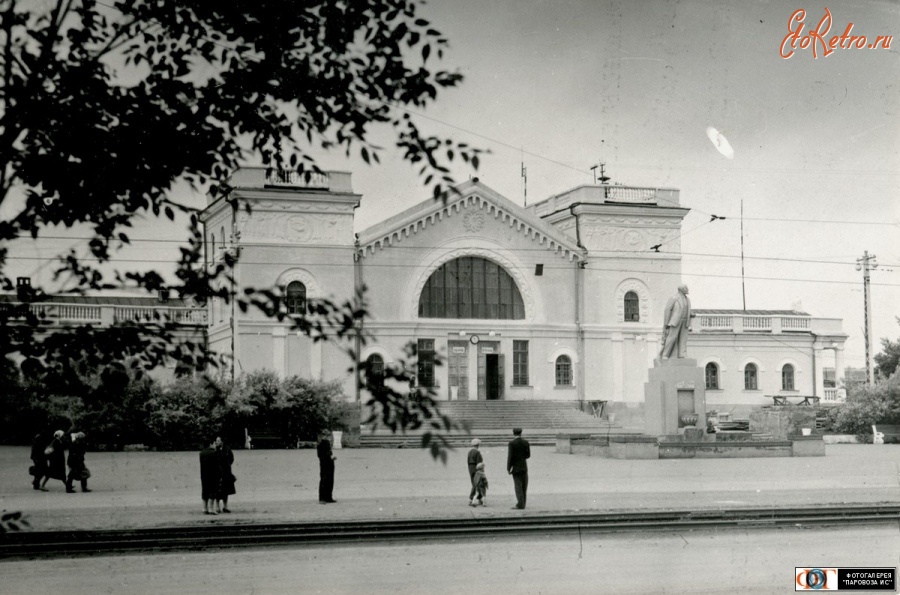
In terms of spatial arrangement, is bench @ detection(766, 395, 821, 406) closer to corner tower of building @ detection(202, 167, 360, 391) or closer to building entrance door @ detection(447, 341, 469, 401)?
building entrance door @ detection(447, 341, 469, 401)

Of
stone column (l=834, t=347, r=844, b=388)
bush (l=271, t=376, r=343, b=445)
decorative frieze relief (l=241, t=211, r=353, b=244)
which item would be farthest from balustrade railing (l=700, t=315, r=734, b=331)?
bush (l=271, t=376, r=343, b=445)

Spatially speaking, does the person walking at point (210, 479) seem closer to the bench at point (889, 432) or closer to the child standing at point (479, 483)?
the child standing at point (479, 483)

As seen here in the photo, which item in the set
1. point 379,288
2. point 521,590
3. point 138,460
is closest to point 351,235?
point 379,288

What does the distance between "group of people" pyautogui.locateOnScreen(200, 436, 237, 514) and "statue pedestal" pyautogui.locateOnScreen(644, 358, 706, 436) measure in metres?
14.9

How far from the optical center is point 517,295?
148ft

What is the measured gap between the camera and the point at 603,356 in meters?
45.7

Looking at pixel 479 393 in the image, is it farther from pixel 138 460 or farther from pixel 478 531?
pixel 478 531

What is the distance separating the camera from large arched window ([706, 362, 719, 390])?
47.6 metres

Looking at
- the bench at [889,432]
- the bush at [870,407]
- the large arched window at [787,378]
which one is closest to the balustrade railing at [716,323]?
the large arched window at [787,378]

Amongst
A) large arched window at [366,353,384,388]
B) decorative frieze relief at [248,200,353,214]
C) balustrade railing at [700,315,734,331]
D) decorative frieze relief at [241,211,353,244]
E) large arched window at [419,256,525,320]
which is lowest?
large arched window at [366,353,384,388]

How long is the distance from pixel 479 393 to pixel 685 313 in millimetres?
16613

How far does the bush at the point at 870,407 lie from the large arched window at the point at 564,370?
11.9m

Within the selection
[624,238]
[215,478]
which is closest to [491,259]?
[624,238]

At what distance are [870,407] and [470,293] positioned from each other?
693 inches
